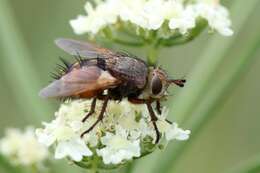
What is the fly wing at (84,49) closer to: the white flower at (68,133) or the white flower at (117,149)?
the white flower at (68,133)

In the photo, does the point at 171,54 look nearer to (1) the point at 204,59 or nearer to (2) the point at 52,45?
(2) the point at 52,45

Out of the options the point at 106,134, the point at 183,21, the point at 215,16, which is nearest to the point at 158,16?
the point at 183,21

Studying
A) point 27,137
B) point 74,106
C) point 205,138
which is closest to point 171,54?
point 205,138

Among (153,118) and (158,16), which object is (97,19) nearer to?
(158,16)

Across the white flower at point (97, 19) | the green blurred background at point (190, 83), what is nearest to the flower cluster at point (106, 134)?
the green blurred background at point (190, 83)

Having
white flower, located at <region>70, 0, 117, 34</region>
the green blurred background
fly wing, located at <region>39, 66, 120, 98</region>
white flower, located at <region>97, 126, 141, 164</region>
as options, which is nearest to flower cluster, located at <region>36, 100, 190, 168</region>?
white flower, located at <region>97, 126, 141, 164</region>

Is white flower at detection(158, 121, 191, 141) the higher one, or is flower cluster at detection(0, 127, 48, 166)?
flower cluster at detection(0, 127, 48, 166)

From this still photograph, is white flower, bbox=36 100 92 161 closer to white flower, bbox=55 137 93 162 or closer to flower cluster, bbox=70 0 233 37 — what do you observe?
white flower, bbox=55 137 93 162
